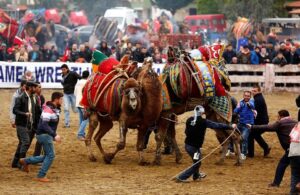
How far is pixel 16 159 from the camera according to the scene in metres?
16.2

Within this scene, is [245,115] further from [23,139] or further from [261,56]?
[261,56]

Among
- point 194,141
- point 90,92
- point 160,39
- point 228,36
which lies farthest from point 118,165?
point 228,36

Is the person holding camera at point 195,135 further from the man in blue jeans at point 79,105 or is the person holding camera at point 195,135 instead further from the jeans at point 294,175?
the man in blue jeans at point 79,105

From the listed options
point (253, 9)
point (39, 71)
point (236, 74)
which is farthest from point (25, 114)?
point (253, 9)

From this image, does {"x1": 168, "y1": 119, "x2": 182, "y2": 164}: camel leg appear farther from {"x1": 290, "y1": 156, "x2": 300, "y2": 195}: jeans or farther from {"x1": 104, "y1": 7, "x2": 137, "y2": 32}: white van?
{"x1": 104, "y1": 7, "x2": 137, "y2": 32}: white van

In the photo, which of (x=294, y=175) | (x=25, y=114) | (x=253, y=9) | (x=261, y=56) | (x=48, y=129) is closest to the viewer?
(x=294, y=175)

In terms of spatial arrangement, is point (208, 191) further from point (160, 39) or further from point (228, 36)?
point (228, 36)

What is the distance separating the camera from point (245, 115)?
17531 millimetres

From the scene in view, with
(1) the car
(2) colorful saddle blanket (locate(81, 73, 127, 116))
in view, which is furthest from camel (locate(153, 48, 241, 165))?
(1) the car

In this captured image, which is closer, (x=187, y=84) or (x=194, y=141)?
(x=194, y=141)

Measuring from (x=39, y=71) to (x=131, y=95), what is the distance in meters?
14.0

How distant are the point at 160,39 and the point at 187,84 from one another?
946 inches

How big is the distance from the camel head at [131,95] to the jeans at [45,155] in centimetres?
208

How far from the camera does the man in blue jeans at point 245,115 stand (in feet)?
57.3
